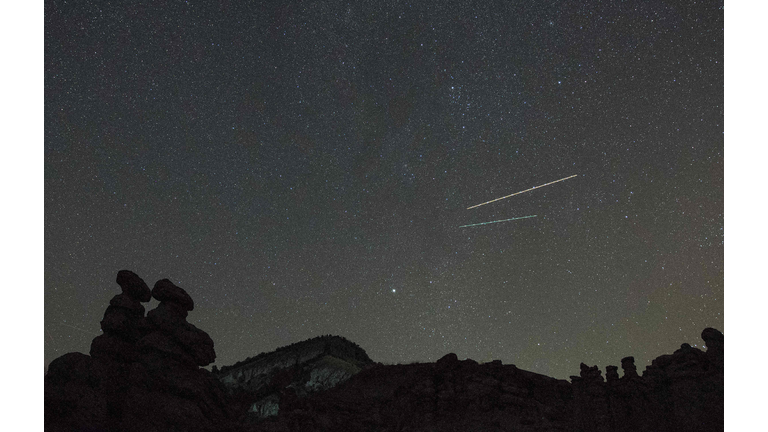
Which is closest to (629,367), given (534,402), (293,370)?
(534,402)

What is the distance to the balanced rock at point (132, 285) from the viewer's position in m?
23.0

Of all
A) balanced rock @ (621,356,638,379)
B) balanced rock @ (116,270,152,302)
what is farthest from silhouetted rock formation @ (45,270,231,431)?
balanced rock @ (621,356,638,379)

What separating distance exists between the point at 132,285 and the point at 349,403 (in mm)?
17907

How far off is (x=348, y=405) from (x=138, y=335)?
52.1 feet

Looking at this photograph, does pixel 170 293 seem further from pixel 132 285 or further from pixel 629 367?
pixel 629 367

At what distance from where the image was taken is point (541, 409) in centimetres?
2850

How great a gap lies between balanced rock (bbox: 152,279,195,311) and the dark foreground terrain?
0.18 feet

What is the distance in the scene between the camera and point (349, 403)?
1283 inches

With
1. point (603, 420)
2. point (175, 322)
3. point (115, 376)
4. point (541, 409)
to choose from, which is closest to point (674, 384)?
point (603, 420)

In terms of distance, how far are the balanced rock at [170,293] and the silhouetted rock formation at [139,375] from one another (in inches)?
1.6

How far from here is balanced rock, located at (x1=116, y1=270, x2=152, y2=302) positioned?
22984 mm

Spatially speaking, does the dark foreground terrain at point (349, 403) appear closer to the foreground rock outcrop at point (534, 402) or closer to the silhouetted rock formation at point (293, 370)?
the foreground rock outcrop at point (534, 402)

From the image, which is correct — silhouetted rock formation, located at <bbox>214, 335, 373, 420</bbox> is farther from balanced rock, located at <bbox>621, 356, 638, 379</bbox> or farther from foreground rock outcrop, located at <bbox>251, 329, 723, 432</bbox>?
balanced rock, located at <bbox>621, 356, 638, 379</bbox>
